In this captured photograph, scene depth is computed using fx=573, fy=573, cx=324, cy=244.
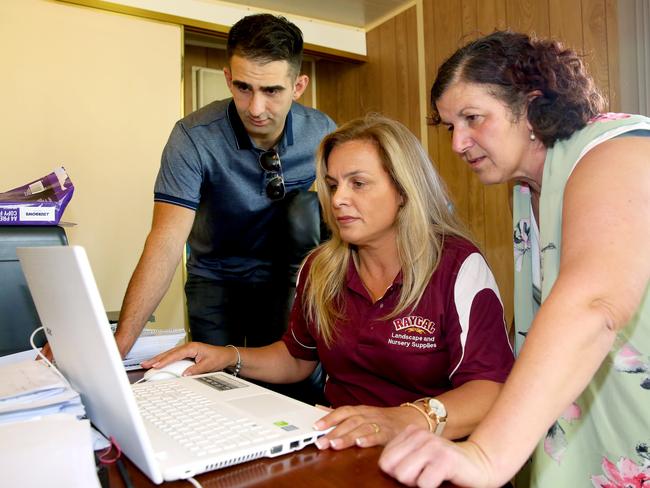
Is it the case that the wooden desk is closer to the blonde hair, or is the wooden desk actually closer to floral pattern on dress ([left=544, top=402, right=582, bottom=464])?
floral pattern on dress ([left=544, top=402, right=582, bottom=464])

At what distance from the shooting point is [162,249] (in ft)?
5.19

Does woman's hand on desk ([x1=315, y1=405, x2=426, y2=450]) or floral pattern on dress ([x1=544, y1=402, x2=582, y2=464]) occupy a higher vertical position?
woman's hand on desk ([x1=315, y1=405, x2=426, y2=450])

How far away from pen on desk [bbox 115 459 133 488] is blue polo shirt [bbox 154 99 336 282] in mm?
1104

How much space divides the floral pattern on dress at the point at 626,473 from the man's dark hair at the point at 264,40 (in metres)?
1.33

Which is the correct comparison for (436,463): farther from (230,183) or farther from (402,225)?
(230,183)

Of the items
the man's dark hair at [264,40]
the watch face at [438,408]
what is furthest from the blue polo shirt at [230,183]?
the watch face at [438,408]

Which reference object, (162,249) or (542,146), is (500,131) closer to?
(542,146)

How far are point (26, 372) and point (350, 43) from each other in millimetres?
3428

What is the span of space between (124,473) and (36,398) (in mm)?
210

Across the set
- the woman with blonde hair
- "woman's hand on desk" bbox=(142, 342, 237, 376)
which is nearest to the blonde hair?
the woman with blonde hair

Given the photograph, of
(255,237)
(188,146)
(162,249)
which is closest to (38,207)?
(162,249)

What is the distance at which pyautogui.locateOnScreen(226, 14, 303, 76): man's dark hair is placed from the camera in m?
1.67

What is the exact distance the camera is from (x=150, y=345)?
137 cm

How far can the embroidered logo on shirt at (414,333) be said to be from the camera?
1175 millimetres
